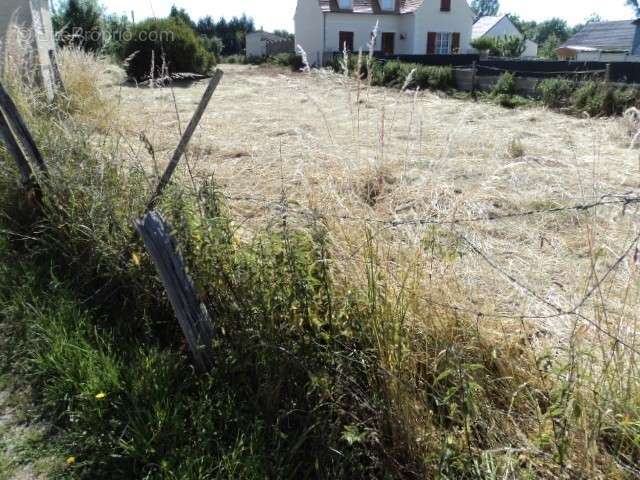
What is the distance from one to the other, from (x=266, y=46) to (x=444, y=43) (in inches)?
480

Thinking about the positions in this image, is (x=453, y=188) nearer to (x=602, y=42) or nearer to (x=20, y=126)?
(x=20, y=126)

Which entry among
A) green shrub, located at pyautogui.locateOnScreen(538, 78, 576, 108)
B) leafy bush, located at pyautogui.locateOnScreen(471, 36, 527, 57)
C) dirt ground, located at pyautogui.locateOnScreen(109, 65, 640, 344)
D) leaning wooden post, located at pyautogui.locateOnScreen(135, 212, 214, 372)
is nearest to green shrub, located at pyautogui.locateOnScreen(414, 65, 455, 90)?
green shrub, located at pyautogui.locateOnScreen(538, 78, 576, 108)

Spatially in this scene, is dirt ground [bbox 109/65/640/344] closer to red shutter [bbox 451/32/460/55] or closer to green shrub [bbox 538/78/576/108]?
green shrub [bbox 538/78/576/108]

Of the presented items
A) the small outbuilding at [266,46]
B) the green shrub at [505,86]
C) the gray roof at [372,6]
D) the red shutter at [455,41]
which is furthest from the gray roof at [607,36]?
the green shrub at [505,86]

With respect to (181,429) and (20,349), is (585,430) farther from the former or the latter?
(20,349)

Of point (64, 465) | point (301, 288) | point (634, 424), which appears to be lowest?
point (64, 465)

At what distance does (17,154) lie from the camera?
3201 millimetres

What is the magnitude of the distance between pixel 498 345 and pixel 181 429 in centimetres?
123

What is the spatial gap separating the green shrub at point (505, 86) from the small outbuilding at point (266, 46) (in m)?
21.7

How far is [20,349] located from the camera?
8.11 feet

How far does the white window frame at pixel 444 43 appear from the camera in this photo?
30812 mm

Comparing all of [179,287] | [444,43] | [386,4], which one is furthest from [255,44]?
[179,287]

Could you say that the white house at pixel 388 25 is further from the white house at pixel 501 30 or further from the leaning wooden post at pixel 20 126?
Result: the leaning wooden post at pixel 20 126

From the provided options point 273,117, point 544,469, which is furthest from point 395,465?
point 273,117
